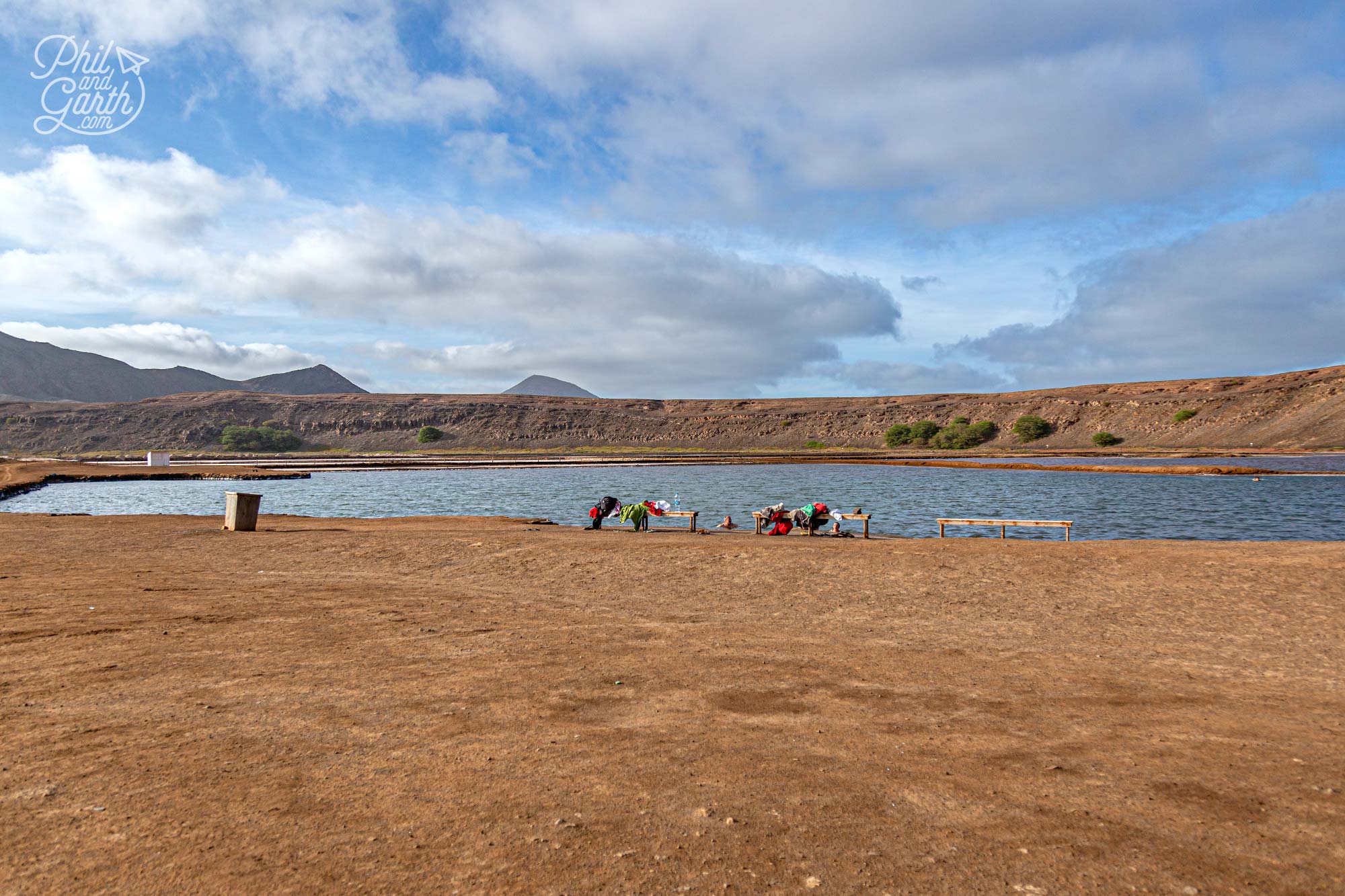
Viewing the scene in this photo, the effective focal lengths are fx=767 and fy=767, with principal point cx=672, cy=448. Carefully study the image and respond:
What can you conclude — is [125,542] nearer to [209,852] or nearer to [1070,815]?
[209,852]

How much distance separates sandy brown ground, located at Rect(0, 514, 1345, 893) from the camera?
14.8 ft

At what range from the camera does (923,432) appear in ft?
401

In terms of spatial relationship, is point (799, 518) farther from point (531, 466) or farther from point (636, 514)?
point (531, 466)

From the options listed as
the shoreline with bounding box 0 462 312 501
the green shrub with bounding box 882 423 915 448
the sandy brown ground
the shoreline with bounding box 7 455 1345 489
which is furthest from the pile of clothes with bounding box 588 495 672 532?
the green shrub with bounding box 882 423 915 448

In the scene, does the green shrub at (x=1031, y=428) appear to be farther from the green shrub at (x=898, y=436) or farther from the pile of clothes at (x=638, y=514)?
the pile of clothes at (x=638, y=514)

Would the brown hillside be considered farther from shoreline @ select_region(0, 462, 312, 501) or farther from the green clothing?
the green clothing

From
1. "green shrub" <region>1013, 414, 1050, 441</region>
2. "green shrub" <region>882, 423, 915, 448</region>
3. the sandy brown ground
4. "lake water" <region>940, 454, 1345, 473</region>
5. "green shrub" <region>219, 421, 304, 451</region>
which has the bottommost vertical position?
the sandy brown ground

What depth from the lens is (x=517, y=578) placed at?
51.2 feet

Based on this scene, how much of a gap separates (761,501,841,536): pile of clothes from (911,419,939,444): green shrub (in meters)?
105

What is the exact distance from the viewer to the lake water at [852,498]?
28734 millimetres

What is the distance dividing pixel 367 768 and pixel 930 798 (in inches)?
162

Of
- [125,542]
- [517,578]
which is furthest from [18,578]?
[517,578]

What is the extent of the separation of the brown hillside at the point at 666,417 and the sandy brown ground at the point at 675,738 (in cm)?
10951

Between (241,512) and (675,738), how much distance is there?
20.4 metres
